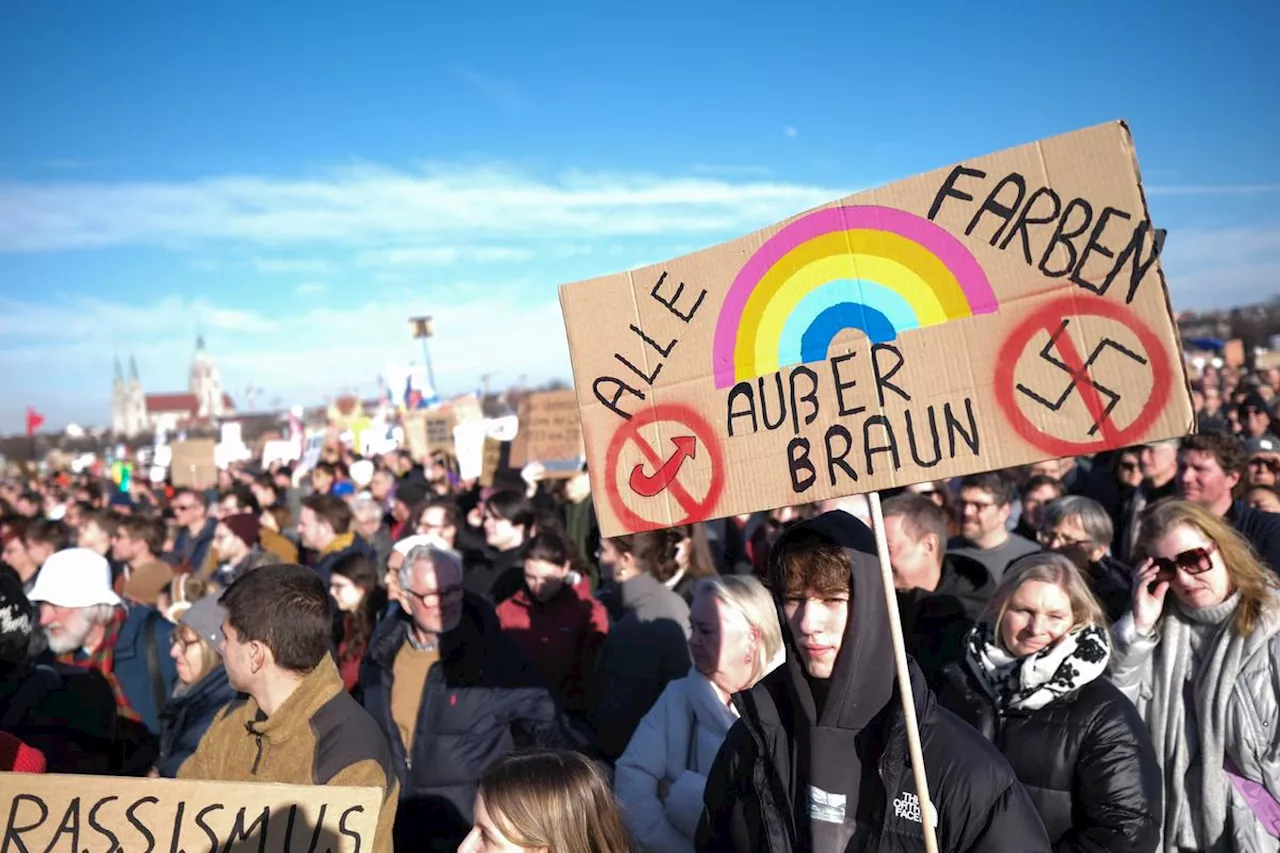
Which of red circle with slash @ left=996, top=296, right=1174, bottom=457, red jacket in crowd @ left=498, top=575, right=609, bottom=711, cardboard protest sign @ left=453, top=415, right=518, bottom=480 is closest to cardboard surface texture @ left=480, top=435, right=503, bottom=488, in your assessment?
cardboard protest sign @ left=453, top=415, right=518, bottom=480

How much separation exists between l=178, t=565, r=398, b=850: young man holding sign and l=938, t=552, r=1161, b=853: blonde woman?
70.3 inches

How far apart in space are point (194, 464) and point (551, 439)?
9880mm

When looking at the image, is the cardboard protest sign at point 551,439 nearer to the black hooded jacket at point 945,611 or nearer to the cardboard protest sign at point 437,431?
the cardboard protest sign at point 437,431

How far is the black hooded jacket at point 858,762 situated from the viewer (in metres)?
2.10

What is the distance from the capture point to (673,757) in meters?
3.31

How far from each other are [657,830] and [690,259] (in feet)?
6.10

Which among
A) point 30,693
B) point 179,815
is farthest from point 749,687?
point 30,693

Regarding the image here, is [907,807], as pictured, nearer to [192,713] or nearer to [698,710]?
[698,710]

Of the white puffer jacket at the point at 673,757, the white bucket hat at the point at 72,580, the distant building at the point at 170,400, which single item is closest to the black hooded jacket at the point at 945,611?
the white puffer jacket at the point at 673,757

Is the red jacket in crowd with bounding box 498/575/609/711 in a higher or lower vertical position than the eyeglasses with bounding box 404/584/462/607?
lower

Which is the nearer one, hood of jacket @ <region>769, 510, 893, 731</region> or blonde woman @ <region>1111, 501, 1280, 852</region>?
hood of jacket @ <region>769, 510, 893, 731</region>

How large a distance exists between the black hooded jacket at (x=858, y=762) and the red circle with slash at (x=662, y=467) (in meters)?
0.21

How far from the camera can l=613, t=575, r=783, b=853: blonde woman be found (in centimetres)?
324

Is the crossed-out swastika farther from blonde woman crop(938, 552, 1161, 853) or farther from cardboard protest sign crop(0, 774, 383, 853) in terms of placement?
cardboard protest sign crop(0, 774, 383, 853)
